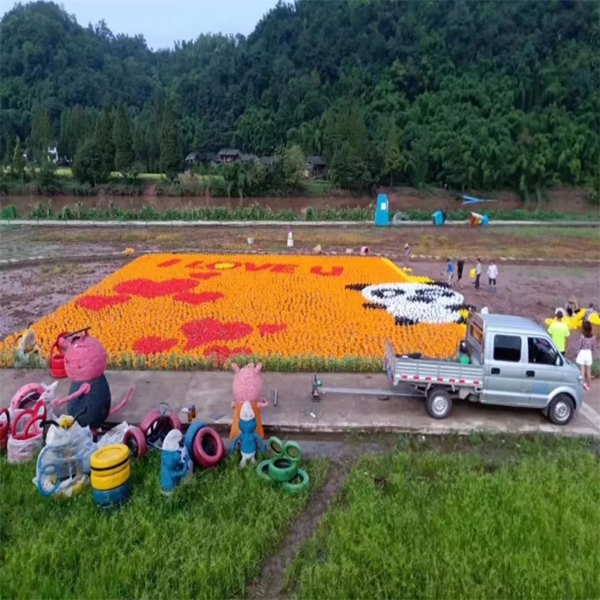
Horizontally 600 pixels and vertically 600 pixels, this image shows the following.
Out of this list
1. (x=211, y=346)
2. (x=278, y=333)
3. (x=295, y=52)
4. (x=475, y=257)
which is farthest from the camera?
(x=295, y=52)

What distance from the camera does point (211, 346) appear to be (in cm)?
1263

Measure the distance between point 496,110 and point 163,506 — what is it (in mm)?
95897

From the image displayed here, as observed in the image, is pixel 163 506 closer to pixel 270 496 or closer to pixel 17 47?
pixel 270 496

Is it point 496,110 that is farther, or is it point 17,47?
Answer: point 17,47

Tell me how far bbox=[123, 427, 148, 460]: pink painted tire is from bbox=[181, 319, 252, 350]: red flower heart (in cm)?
496

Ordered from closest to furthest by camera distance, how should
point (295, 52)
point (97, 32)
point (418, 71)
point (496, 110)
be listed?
point (496, 110) < point (418, 71) < point (295, 52) < point (97, 32)

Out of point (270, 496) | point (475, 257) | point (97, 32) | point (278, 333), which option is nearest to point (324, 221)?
point (475, 257)

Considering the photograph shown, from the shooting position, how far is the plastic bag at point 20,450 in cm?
759

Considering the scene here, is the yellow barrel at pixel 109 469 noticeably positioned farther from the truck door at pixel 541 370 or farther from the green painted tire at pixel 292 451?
the truck door at pixel 541 370

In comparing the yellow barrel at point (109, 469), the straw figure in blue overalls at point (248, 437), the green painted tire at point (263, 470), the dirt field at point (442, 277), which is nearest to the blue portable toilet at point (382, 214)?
the dirt field at point (442, 277)

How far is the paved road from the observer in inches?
352

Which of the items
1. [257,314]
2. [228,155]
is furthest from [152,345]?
[228,155]

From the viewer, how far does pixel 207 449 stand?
7.65 metres

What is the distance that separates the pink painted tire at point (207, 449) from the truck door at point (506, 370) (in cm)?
461
